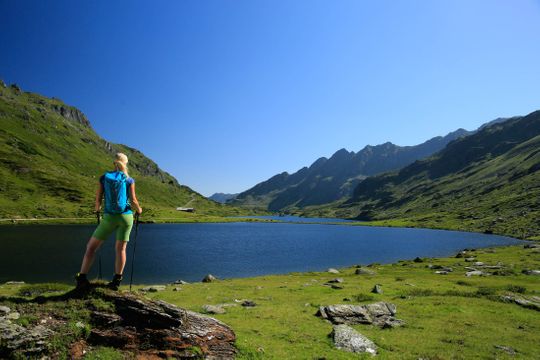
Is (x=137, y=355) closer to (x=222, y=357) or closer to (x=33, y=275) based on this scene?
(x=222, y=357)

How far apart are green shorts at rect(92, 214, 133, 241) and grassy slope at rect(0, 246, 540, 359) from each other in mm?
4387

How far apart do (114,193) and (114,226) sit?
1.35 m

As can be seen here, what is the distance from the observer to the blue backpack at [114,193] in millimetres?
13438

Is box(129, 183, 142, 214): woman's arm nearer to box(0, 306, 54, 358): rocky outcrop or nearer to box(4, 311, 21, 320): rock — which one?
box(0, 306, 54, 358): rocky outcrop

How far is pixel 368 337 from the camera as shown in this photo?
2103cm

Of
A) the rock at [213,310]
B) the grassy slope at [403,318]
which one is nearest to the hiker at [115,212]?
the grassy slope at [403,318]

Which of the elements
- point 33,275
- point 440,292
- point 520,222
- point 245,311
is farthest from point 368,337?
point 520,222

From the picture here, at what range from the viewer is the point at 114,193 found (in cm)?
1344

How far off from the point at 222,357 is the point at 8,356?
25.9ft

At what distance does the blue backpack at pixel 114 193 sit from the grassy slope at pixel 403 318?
5458mm

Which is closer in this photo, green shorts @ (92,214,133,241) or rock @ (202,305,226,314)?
green shorts @ (92,214,133,241)

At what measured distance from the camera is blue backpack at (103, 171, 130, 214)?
13438 millimetres

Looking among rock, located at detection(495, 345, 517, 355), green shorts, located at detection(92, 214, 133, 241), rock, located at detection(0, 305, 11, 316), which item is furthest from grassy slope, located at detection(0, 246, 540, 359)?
green shorts, located at detection(92, 214, 133, 241)

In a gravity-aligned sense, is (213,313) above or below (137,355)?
below
